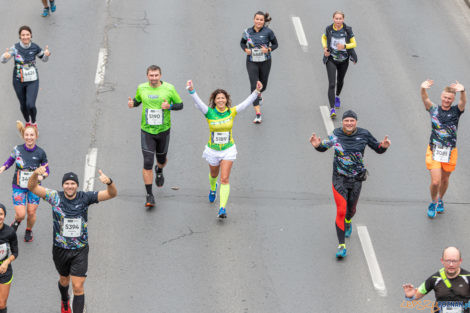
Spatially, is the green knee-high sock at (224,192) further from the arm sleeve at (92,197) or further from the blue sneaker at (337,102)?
the blue sneaker at (337,102)

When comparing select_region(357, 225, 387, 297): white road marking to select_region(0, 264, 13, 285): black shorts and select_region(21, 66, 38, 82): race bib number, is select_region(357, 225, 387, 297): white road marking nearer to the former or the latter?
select_region(0, 264, 13, 285): black shorts

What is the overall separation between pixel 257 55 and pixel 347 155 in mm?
4455

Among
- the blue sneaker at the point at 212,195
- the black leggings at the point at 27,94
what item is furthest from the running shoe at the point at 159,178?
the black leggings at the point at 27,94

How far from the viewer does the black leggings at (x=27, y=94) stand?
54.3 ft

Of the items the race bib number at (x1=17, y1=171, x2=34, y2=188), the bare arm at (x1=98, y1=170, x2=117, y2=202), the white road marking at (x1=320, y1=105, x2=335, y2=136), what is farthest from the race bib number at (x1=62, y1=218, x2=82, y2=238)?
the white road marking at (x1=320, y1=105, x2=335, y2=136)

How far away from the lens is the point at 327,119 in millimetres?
17828

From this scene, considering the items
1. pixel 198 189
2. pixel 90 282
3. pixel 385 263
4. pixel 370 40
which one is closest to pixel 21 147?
pixel 90 282

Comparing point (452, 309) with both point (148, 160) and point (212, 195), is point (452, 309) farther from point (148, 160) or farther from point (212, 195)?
point (148, 160)

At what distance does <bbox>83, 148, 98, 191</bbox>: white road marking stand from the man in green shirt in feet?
3.72

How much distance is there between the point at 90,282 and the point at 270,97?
6.54 meters

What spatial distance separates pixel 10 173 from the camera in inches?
620

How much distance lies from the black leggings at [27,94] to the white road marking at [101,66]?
88.4 inches

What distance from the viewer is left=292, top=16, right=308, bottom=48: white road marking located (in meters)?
20.8

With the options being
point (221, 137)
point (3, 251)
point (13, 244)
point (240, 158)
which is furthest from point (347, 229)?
point (3, 251)
